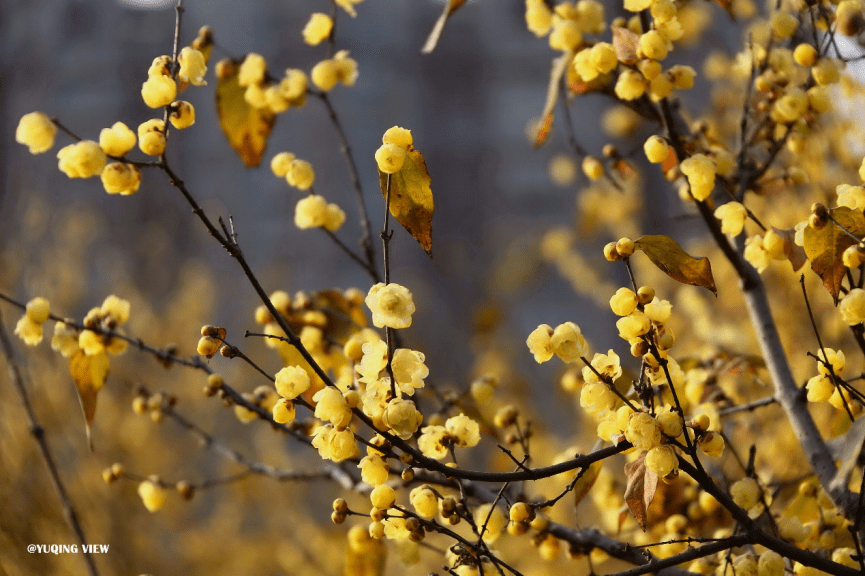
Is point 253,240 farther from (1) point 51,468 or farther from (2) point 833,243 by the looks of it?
(2) point 833,243

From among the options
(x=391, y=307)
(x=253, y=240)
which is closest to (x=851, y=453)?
(x=391, y=307)

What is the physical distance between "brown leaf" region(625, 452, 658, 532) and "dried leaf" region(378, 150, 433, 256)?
284 millimetres

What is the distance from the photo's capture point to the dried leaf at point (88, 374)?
78 cm

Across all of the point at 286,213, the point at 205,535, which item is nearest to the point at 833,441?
the point at 205,535

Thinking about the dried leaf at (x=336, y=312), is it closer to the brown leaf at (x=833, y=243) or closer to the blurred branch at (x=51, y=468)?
the blurred branch at (x=51, y=468)

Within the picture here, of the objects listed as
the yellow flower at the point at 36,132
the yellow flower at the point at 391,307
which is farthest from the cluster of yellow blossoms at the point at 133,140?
the yellow flower at the point at 391,307

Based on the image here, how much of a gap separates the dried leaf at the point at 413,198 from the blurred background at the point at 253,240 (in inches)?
1.3

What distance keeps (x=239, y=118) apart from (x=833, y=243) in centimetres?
79

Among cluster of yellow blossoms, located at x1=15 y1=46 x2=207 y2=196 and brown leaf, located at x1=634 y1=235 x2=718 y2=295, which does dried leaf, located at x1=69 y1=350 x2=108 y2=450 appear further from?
brown leaf, located at x1=634 y1=235 x2=718 y2=295

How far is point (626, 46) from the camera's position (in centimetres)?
78

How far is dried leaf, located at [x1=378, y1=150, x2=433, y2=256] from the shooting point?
1.91 feet

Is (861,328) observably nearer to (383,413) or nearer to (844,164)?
(383,413)

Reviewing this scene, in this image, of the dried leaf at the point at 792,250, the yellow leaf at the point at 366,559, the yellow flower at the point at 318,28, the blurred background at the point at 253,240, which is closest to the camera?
the dried leaf at the point at 792,250

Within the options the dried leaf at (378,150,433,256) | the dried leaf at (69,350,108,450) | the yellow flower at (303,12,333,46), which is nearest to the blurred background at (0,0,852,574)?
the dried leaf at (378,150,433,256)
